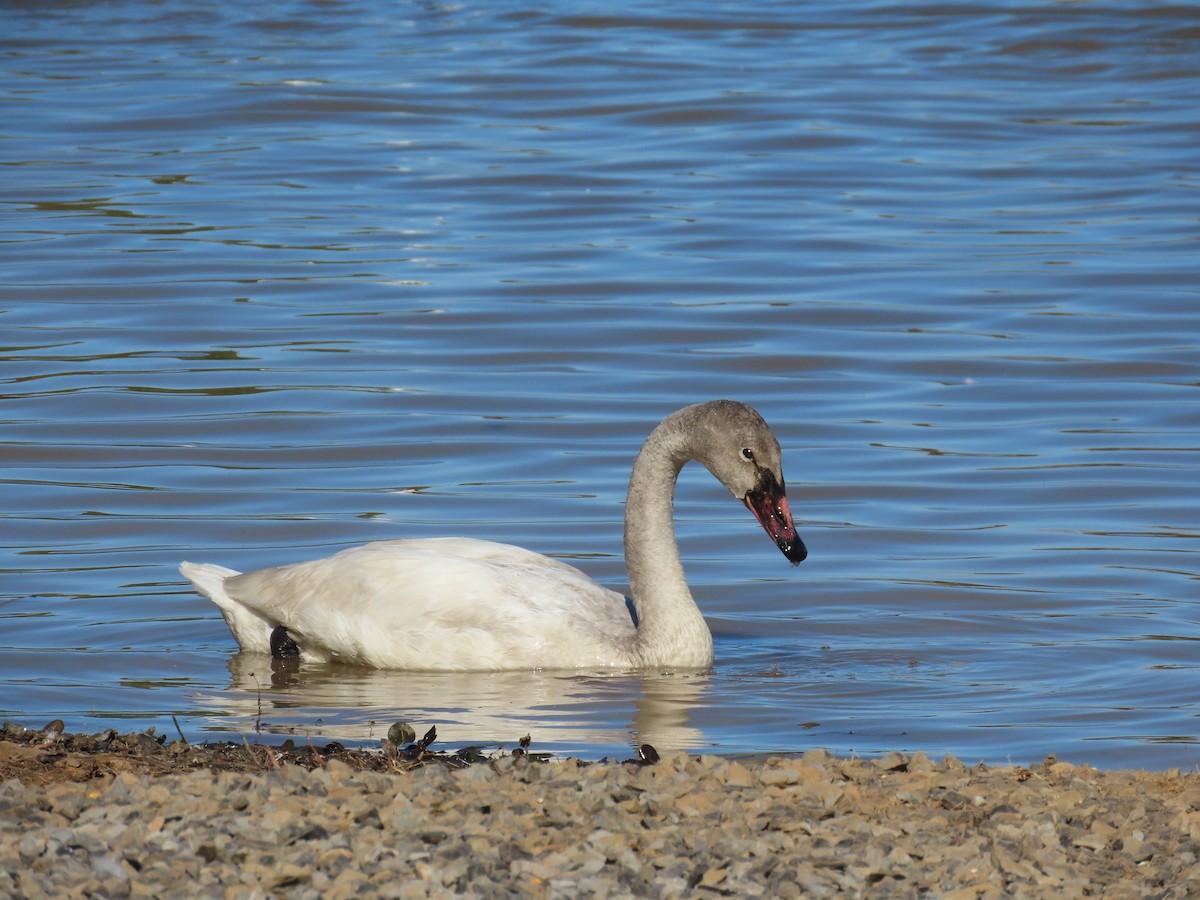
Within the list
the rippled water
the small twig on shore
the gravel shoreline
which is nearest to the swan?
the rippled water

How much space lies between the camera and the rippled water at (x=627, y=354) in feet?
28.7

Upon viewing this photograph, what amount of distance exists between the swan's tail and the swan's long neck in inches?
62.1

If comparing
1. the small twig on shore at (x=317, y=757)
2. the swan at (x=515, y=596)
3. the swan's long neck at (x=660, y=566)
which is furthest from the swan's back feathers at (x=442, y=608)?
the small twig on shore at (x=317, y=757)

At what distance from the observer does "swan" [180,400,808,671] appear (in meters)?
8.84

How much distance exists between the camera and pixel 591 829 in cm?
534

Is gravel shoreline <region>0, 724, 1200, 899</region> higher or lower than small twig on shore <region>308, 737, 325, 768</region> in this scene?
higher

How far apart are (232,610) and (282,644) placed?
28 cm

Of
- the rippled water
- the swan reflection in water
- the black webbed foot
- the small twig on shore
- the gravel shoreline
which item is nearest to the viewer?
the gravel shoreline

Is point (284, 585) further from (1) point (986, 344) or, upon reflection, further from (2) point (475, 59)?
(2) point (475, 59)

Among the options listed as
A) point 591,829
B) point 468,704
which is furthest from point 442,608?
point 591,829

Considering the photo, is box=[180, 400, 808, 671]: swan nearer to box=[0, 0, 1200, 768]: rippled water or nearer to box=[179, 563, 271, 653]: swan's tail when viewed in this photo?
box=[179, 563, 271, 653]: swan's tail

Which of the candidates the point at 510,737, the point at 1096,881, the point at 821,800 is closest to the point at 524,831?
the point at 821,800

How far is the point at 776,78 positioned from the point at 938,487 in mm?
14076

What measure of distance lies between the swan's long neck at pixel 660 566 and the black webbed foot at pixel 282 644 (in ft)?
4.76
